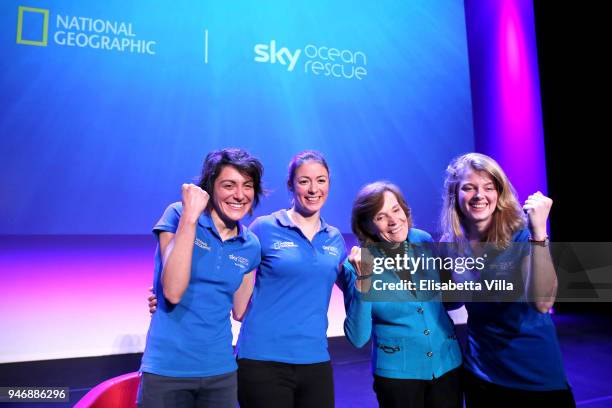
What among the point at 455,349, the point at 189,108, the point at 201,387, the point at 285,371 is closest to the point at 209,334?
the point at 201,387

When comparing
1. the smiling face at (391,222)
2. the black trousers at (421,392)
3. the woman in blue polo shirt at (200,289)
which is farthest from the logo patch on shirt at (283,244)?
the black trousers at (421,392)

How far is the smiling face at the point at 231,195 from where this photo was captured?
5.50 ft

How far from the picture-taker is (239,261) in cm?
167

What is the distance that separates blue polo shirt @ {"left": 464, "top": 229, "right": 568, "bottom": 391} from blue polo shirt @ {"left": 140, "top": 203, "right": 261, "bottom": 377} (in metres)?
0.93

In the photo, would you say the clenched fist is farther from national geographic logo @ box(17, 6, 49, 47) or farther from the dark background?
the dark background

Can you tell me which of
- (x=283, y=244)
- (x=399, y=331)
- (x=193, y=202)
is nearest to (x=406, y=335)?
(x=399, y=331)

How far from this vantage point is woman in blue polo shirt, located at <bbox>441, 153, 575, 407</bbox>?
5.01 feet

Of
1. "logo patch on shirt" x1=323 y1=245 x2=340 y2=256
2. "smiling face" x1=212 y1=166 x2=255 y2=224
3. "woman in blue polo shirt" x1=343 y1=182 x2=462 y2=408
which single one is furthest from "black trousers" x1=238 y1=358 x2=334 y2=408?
"smiling face" x1=212 y1=166 x2=255 y2=224

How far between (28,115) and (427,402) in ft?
11.9

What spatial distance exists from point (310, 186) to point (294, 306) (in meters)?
0.51

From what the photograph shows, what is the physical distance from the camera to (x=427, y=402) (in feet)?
5.44

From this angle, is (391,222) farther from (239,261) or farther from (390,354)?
(239,261)

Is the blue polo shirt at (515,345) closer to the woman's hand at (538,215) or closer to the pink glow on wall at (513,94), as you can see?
the woman's hand at (538,215)

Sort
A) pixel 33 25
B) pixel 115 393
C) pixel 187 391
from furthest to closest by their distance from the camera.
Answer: pixel 33 25 < pixel 115 393 < pixel 187 391
